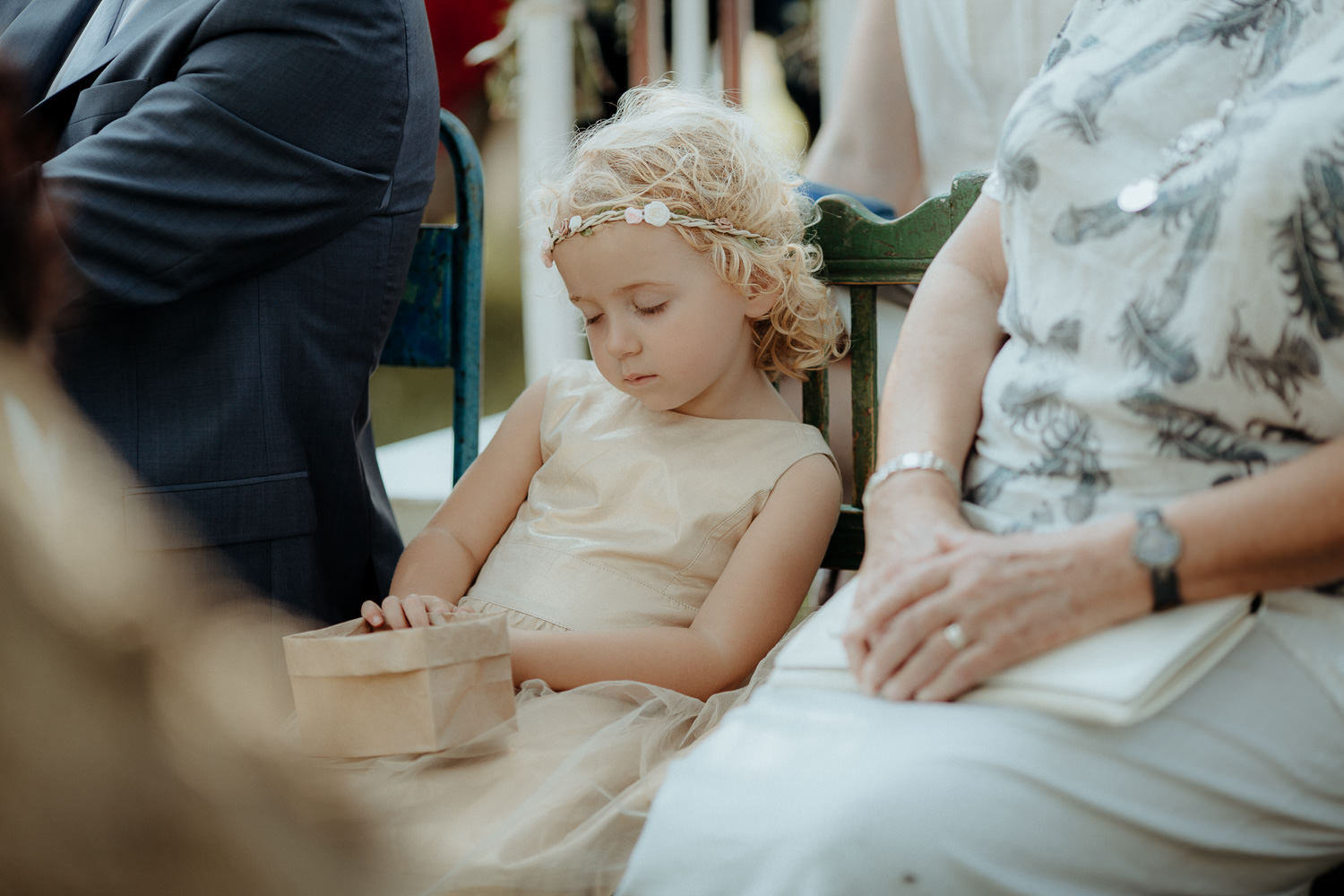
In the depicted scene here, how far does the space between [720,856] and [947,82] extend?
5.27ft

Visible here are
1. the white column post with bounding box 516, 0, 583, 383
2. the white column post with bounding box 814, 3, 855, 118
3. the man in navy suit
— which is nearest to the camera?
A: the man in navy suit

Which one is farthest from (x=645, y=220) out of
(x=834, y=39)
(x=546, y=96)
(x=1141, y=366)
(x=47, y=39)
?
(x=546, y=96)

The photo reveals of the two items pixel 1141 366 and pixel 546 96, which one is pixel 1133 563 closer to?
pixel 1141 366

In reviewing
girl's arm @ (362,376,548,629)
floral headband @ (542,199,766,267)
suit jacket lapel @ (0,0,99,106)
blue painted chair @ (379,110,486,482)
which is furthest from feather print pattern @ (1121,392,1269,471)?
suit jacket lapel @ (0,0,99,106)

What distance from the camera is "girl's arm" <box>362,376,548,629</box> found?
5.43 feet

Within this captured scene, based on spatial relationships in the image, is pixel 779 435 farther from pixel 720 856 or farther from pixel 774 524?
pixel 720 856

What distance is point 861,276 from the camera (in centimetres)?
169

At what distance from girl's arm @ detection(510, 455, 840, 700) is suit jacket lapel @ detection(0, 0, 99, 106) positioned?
1.13 m

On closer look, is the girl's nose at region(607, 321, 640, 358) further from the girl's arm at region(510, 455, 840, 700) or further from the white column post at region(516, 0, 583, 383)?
the white column post at region(516, 0, 583, 383)

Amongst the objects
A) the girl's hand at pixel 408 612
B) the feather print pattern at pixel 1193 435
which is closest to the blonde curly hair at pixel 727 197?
the girl's hand at pixel 408 612

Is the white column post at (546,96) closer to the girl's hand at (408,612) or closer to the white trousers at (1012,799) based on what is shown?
A: the girl's hand at (408,612)

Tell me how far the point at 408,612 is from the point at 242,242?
0.52 meters

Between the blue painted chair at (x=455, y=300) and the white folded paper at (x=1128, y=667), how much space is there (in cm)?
117

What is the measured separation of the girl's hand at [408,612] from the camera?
1410 mm
